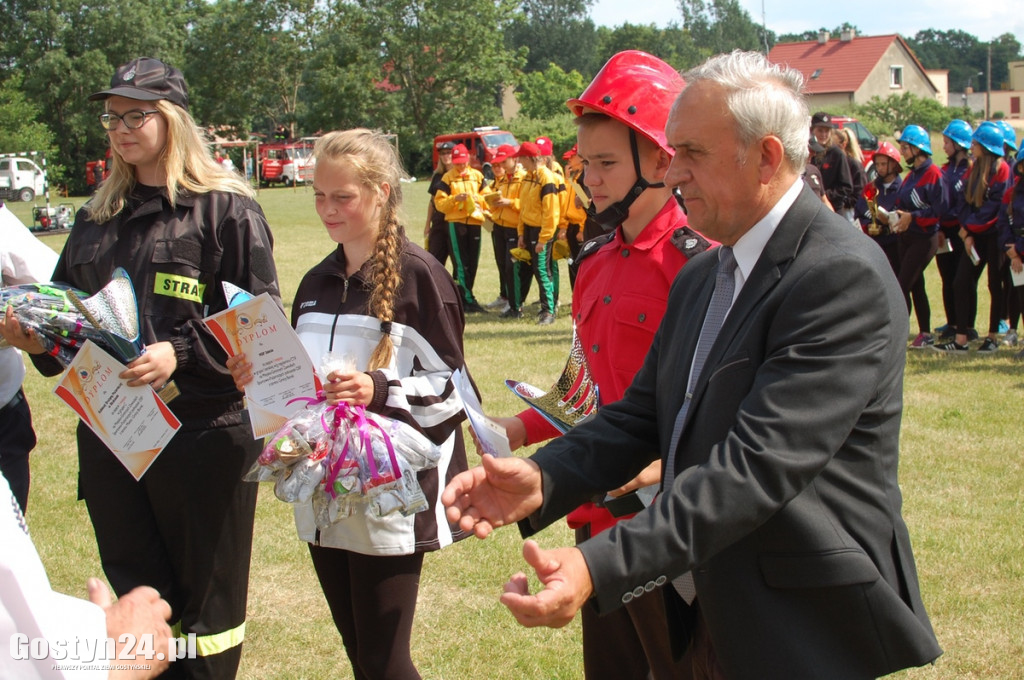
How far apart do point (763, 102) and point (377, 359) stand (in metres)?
1.53

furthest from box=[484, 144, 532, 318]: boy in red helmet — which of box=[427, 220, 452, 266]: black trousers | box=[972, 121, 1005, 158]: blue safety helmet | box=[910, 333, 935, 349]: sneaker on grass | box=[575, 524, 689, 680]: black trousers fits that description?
box=[575, 524, 689, 680]: black trousers

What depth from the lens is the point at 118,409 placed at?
307 centimetres

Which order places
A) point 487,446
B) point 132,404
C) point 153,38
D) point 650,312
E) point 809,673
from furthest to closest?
point 153,38 < point 132,404 < point 650,312 < point 487,446 < point 809,673

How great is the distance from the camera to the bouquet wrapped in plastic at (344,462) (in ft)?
9.01

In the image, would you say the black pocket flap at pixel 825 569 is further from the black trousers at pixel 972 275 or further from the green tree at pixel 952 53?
the green tree at pixel 952 53

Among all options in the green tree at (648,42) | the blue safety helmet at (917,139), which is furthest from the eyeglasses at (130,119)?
the green tree at (648,42)

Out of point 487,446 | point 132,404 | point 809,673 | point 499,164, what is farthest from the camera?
point 499,164

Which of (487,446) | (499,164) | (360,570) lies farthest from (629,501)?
(499,164)

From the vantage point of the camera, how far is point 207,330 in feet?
10.5

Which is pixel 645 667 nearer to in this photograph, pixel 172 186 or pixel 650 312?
pixel 650 312

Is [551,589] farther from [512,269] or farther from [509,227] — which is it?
[509,227]

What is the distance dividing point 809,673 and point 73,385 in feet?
7.88

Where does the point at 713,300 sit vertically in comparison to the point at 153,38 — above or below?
below

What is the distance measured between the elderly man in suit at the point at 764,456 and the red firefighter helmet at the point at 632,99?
0.58 m
